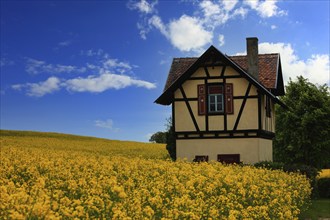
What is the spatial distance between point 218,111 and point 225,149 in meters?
2.36

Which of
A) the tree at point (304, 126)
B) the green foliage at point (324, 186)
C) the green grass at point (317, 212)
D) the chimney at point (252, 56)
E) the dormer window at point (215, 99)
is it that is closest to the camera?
the green grass at point (317, 212)

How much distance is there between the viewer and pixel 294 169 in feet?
82.2

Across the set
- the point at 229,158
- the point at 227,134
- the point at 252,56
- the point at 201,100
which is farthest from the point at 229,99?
the point at 252,56

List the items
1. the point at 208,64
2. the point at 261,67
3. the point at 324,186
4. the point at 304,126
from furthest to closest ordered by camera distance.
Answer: the point at 304,126, the point at 261,67, the point at 324,186, the point at 208,64

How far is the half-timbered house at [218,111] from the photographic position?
28266 millimetres

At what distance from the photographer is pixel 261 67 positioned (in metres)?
32.3

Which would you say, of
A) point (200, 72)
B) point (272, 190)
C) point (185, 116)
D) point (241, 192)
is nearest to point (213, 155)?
point (185, 116)

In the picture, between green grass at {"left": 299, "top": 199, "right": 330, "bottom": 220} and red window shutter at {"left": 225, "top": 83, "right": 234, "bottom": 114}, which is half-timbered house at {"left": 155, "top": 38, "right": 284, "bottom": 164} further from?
green grass at {"left": 299, "top": 199, "right": 330, "bottom": 220}

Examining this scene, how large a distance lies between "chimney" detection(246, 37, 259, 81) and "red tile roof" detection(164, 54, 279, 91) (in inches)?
20.0

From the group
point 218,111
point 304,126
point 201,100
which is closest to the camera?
point 218,111

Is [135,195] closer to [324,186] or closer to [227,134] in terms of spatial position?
[227,134]

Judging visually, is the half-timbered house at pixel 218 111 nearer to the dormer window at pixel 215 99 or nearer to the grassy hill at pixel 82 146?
the dormer window at pixel 215 99

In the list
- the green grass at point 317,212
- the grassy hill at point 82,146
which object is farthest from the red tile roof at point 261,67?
the green grass at point 317,212

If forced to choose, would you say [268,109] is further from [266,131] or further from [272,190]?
[272,190]
